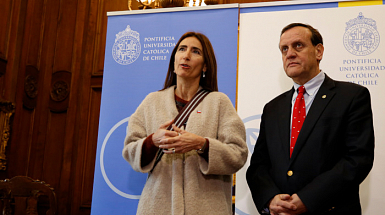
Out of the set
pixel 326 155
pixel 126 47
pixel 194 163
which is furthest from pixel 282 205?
pixel 126 47

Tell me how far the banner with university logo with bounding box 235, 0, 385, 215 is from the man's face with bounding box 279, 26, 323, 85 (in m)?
0.69

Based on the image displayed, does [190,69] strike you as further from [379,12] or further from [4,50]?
[4,50]

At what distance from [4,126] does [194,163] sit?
3567 millimetres

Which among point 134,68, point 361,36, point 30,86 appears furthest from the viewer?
point 30,86

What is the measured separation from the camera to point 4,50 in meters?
4.91

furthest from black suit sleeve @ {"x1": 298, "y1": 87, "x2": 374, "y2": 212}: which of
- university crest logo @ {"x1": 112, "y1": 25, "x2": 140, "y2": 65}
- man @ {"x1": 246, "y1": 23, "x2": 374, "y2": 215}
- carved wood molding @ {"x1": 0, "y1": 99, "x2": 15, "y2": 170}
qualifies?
carved wood molding @ {"x1": 0, "y1": 99, "x2": 15, "y2": 170}

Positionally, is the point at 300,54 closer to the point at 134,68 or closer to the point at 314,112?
the point at 314,112

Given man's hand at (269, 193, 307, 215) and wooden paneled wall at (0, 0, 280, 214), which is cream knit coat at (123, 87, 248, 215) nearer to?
man's hand at (269, 193, 307, 215)

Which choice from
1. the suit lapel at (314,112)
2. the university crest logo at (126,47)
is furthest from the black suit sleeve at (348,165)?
the university crest logo at (126,47)

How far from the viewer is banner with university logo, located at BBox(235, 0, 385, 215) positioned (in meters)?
2.94

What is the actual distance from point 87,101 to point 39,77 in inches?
29.5

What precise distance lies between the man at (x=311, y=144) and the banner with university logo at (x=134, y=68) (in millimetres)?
828

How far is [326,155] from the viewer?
203cm

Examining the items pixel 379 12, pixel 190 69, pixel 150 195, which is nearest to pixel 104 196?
pixel 150 195
